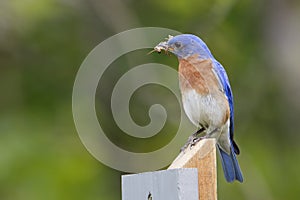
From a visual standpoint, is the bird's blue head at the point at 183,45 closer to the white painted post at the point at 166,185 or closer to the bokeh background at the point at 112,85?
the white painted post at the point at 166,185

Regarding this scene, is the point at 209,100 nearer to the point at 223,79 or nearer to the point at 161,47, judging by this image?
the point at 223,79

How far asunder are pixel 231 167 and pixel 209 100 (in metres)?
0.33

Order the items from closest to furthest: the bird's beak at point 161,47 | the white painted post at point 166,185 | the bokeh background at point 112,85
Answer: the white painted post at point 166,185 → the bird's beak at point 161,47 → the bokeh background at point 112,85

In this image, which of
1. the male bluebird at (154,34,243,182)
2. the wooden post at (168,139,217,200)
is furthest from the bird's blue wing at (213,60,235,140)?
the wooden post at (168,139,217,200)

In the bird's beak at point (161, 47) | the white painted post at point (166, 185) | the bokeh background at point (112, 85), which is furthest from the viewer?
the bokeh background at point (112, 85)

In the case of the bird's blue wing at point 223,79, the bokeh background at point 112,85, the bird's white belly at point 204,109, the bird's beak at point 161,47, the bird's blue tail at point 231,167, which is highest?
the bokeh background at point 112,85

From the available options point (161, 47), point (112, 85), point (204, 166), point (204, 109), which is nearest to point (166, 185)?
point (204, 166)

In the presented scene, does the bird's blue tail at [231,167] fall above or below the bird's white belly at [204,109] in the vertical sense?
below

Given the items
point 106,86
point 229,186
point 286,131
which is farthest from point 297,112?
point 106,86

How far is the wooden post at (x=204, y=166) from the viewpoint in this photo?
3111mm

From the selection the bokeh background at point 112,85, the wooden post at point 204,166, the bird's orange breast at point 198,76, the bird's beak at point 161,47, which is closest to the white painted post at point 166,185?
the wooden post at point 204,166

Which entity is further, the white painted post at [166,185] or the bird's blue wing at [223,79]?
the bird's blue wing at [223,79]

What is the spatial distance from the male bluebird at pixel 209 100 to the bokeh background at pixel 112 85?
3541 millimetres

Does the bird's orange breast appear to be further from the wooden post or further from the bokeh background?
the bokeh background
